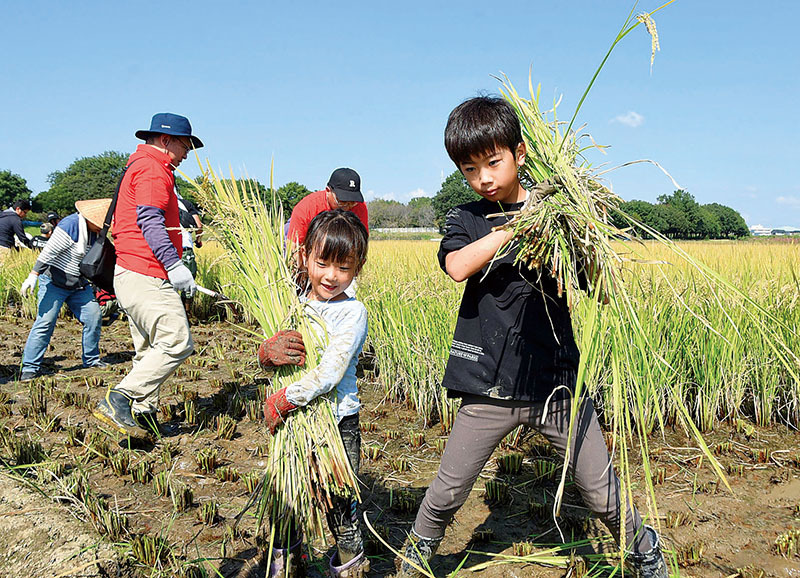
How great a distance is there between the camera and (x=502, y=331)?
1.60 metres

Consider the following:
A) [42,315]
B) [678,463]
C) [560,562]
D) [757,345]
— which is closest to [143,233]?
[42,315]

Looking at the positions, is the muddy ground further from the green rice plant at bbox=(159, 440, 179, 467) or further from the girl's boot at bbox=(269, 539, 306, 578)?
the girl's boot at bbox=(269, 539, 306, 578)

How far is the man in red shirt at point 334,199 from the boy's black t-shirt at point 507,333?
6.14 feet

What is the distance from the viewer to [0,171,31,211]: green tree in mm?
60094

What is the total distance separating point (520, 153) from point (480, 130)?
0.15 metres

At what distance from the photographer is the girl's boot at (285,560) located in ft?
5.55

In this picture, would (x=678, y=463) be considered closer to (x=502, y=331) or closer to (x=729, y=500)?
(x=729, y=500)

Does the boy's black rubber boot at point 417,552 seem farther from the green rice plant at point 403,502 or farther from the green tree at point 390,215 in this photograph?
the green tree at point 390,215

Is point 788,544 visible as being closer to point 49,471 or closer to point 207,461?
point 207,461

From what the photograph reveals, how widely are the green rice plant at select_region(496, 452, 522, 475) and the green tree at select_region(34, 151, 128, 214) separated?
67295 millimetres

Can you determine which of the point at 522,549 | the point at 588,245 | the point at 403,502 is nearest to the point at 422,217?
the point at 403,502

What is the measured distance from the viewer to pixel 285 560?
67.6 inches

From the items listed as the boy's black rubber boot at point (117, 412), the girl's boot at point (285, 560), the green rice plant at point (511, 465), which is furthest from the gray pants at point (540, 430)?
the boy's black rubber boot at point (117, 412)

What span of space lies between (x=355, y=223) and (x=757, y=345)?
2633 mm
